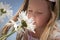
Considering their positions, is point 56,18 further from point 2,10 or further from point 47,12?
point 2,10

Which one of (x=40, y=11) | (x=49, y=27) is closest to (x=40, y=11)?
(x=40, y=11)

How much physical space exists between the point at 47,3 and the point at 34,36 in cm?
22

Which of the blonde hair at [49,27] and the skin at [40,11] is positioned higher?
the skin at [40,11]

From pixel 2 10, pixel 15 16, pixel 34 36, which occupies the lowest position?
pixel 34 36

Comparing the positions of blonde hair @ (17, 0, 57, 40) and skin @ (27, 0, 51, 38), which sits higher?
skin @ (27, 0, 51, 38)

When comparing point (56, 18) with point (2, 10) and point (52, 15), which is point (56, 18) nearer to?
point (52, 15)

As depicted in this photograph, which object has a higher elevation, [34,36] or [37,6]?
[37,6]

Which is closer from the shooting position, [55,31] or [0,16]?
[0,16]

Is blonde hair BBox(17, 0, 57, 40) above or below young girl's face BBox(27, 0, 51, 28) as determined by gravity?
below

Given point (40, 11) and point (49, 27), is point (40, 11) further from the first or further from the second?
point (49, 27)

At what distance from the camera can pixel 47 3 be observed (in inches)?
44.0

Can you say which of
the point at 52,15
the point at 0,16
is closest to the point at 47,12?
the point at 52,15

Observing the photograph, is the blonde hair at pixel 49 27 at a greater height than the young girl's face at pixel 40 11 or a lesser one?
lesser

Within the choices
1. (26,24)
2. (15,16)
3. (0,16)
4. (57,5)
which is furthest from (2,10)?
(57,5)
